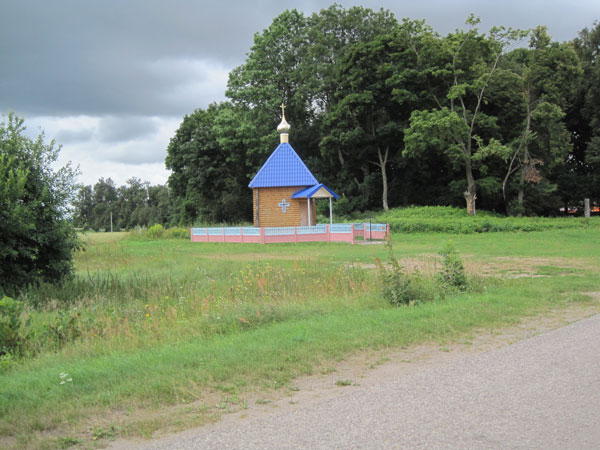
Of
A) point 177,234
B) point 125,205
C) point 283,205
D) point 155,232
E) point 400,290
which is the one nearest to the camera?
point 400,290

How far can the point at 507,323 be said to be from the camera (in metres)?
8.02

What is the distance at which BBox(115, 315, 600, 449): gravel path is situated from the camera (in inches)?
156

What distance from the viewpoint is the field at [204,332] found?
15.8ft

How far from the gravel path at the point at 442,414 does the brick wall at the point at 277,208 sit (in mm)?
26309

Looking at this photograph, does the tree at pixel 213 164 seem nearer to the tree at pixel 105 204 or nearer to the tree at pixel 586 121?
the tree at pixel 586 121

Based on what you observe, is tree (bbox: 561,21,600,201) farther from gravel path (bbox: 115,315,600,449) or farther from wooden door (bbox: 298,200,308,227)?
gravel path (bbox: 115,315,600,449)

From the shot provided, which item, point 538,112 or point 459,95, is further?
point 459,95

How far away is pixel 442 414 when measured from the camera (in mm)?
4438

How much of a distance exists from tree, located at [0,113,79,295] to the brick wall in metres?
19.2

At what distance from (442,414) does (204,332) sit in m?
4.30

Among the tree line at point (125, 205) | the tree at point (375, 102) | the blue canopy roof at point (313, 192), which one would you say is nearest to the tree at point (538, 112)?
the tree at point (375, 102)

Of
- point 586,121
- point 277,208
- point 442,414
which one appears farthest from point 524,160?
point 442,414

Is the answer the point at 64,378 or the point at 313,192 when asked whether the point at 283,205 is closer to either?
the point at 313,192

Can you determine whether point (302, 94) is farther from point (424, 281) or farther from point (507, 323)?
point (507, 323)
